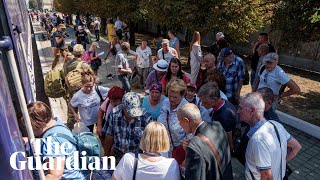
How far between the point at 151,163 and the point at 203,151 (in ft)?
1.50

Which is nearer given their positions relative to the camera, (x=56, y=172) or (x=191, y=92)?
(x=56, y=172)

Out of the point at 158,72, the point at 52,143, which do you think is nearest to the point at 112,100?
the point at 52,143

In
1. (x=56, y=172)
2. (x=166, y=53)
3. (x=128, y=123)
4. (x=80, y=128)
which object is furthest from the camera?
(x=166, y=53)

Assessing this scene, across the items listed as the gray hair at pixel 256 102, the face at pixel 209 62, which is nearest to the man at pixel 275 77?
the face at pixel 209 62

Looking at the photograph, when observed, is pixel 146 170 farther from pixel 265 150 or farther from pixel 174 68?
pixel 174 68

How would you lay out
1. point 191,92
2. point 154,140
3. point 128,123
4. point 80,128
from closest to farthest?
point 154,140, point 128,123, point 80,128, point 191,92

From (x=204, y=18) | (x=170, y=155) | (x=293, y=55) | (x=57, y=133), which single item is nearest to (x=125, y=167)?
(x=57, y=133)

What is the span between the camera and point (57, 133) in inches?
93.4

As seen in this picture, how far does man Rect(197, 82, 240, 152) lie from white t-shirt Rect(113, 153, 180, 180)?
3.61 feet

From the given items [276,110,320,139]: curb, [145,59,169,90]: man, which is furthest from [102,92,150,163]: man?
[276,110,320,139]: curb

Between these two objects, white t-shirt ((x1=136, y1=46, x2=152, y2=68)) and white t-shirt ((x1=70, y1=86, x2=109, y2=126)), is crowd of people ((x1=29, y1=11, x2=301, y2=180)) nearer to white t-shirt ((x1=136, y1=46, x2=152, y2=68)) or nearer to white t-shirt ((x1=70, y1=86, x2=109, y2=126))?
white t-shirt ((x1=70, y1=86, x2=109, y2=126))

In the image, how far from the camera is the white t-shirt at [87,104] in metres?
4.35

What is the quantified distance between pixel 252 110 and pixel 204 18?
7.41 m

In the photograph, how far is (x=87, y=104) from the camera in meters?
4.37
